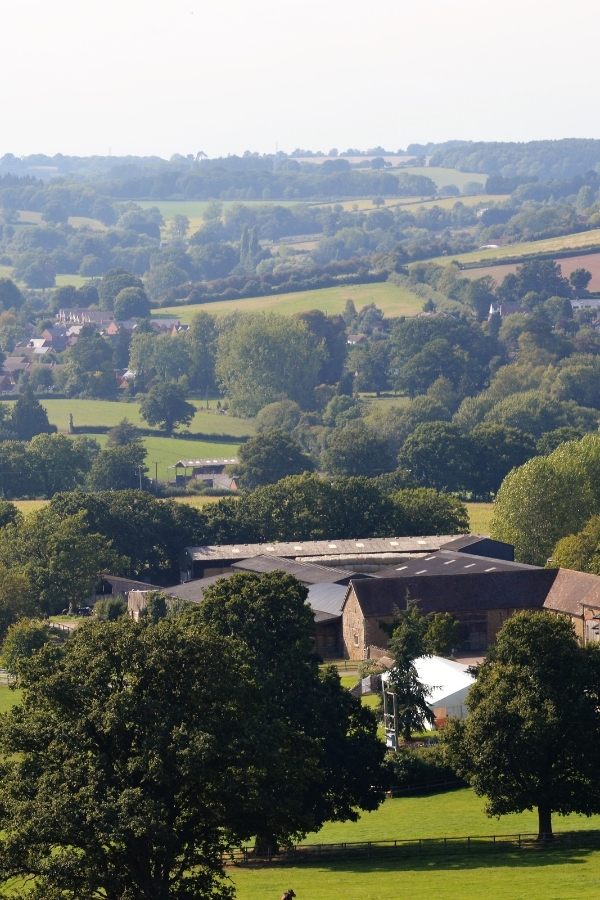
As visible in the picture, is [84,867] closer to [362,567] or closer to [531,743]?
[531,743]

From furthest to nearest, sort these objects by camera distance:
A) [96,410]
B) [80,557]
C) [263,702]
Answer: [96,410] → [80,557] → [263,702]

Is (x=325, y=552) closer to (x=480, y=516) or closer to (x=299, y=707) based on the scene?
(x=480, y=516)

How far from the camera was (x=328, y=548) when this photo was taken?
296ft

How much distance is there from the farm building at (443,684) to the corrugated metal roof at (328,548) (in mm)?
25277

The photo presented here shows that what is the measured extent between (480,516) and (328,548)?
67.1ft

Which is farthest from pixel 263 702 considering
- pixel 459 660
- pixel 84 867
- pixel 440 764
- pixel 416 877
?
pixel 459 660

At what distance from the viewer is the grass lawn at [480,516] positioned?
10250 centimetres

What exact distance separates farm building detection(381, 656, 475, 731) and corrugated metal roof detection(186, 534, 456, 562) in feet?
82.9

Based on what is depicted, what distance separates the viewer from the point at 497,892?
37594mm

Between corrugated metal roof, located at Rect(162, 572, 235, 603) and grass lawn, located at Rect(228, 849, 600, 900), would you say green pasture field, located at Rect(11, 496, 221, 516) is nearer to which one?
corrugated metal roof, located at Rect(162, 572, 235, 603)

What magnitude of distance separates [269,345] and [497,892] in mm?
140996

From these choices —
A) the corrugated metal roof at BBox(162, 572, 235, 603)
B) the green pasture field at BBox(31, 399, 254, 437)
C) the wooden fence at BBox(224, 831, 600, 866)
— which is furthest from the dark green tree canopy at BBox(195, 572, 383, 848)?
the green pasture field at BBox(31, 399, 254, 437)

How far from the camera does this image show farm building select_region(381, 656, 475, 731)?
2321 inches

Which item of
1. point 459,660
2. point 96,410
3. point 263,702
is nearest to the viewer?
point 263,702
